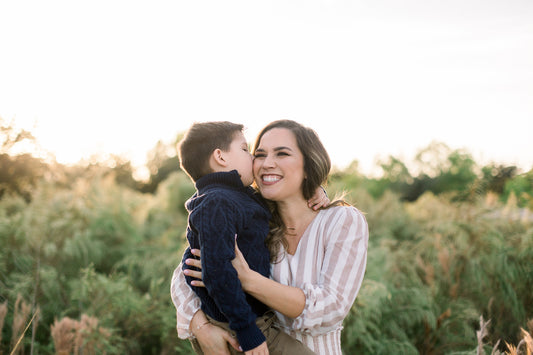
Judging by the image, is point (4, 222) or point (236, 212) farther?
point (4, 222)

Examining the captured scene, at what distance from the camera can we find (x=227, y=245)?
1646 millimetres

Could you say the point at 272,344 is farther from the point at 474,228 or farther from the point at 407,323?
the point at 474,228

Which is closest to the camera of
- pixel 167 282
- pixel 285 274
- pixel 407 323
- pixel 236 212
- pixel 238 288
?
pixel 238 288

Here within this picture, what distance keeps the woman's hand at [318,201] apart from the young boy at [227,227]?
0.30m

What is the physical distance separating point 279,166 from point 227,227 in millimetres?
613

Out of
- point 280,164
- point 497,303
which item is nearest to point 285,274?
point 280,164

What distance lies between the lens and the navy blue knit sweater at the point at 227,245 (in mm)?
1626

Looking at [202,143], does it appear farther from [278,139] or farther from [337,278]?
[337,278]

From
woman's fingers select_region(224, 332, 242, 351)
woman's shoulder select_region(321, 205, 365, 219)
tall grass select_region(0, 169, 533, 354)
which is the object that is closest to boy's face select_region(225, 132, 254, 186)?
woman's shoulder select_region(321, 205, 365, 219)

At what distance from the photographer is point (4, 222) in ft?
15.8

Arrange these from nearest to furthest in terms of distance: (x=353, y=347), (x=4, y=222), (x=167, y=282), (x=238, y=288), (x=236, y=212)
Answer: (x=238, y=288)
(x=236, y=212)
(x=353, y=347)
(x=167, y=282)
(x=4, y=222)

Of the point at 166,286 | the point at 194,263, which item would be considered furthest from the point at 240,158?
the point at 166,286

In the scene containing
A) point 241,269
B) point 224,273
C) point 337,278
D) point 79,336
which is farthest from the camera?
point 79,336

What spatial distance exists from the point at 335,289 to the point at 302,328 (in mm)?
247
